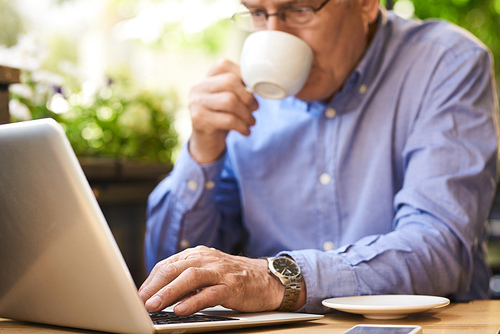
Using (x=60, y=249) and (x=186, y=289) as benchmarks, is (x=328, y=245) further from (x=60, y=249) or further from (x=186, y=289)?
(x=60, y=249)

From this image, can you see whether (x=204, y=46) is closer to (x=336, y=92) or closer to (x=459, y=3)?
(x=459, y=3)

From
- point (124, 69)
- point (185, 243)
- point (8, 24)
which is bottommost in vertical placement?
point (185, 243)

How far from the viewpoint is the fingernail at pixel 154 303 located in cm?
75

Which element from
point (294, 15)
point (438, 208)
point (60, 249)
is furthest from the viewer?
point (294, 15)

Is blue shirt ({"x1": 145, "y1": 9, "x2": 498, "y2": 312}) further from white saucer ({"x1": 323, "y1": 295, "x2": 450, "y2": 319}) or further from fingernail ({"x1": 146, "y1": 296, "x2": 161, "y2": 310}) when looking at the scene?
fingernail ({"x1": 146, "y1": 296, "x2": 161, "y2": 310})

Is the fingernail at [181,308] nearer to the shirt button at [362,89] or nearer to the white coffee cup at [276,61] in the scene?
the white coffee cup at [276,61]

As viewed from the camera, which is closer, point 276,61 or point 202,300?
point 202,300

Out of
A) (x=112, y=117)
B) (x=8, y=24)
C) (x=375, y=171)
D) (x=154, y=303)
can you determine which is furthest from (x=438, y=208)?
(x=8, y=24)

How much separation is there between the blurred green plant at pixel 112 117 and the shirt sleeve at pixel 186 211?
54cm

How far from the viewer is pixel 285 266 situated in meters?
0.90

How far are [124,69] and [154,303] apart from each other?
5.05ft

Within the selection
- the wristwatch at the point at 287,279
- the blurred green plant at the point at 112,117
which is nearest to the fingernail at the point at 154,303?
the wristwatch at the point at 287,279

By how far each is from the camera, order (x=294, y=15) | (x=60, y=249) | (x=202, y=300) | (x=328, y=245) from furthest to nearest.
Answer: (x=328, y=245), (x=294, y=15), (x=202, y=300), (x=60, y=249)

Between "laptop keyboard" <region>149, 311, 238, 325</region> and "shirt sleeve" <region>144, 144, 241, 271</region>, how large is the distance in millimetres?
555
